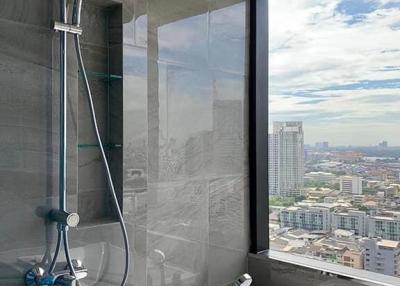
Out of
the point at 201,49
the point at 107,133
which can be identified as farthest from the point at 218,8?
the point at 107,133

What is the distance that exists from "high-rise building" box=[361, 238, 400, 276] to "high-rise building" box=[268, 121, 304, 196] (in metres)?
0.42

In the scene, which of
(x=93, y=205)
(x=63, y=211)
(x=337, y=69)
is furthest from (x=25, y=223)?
(x=337, y=69)

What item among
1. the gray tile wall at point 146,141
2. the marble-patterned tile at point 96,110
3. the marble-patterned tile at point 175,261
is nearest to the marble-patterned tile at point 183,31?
the gray tile wall at point 146,141

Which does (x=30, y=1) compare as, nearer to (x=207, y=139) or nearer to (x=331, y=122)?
(x=207, y=139)

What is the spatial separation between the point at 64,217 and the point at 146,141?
18.0 inches

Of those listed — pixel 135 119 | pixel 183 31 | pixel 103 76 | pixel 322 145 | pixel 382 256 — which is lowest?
pixel 382 256

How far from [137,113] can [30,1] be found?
0.54 m

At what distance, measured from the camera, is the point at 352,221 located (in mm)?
1886

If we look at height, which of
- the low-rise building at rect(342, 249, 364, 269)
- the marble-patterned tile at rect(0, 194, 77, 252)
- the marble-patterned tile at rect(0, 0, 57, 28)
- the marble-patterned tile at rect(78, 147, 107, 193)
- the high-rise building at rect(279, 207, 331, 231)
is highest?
the marble-patterned tile at rect(0, 0, 57, 28)

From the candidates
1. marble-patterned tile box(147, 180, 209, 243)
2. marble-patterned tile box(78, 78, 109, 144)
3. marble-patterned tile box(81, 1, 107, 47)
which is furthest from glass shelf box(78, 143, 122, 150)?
marble-patterned tile box(81, 1, 107, 47)

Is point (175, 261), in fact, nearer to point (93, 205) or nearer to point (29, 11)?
point (93, 205)

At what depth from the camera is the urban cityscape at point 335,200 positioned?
70.5 inches

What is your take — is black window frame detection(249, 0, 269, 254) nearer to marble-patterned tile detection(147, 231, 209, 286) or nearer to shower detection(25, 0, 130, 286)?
marble-patterned tile detection(147, 231, 209, 286)

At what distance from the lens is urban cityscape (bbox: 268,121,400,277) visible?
1790 mm
